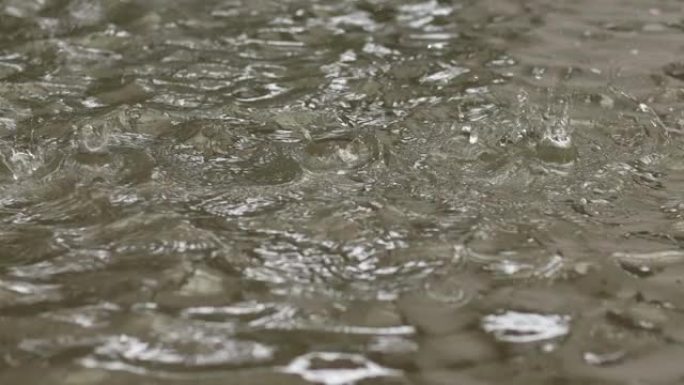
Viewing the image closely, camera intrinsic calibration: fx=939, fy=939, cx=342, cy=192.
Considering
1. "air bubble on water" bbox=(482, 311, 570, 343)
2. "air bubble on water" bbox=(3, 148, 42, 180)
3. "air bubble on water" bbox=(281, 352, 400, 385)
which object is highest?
"air bubble on water" bbox=(3, 148, 42, 180)

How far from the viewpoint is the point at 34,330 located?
1.41m

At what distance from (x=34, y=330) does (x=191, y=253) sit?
1.02 ft

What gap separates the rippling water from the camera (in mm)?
1404

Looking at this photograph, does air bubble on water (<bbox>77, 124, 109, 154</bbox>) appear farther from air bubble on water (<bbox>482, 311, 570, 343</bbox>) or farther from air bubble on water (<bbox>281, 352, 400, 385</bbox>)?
air bubble on water (<bbox>482, 311, 570, 343</bbox>)

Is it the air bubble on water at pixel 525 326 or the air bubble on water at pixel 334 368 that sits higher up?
the air bubble on water at pixel 334 368

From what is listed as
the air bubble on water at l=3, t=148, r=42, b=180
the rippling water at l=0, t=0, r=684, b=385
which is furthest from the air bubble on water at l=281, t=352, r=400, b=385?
the air bubble on water at l=3, t=148, r=42, b=180

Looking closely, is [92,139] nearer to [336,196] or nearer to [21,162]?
[21,162]

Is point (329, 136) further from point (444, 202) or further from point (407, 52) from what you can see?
point (407, 52)

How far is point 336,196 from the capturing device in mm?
1829

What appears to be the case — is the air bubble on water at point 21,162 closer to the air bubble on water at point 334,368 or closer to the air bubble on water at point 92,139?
the air bubble on water at point 92,139

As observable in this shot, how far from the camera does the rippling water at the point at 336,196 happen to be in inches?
55.3

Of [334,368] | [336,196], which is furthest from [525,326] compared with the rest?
[336,196]

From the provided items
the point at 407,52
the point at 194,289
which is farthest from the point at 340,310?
the point at 407,52

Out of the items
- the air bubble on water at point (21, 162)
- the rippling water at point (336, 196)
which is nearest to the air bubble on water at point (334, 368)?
the rippling water at point (336, 196)
